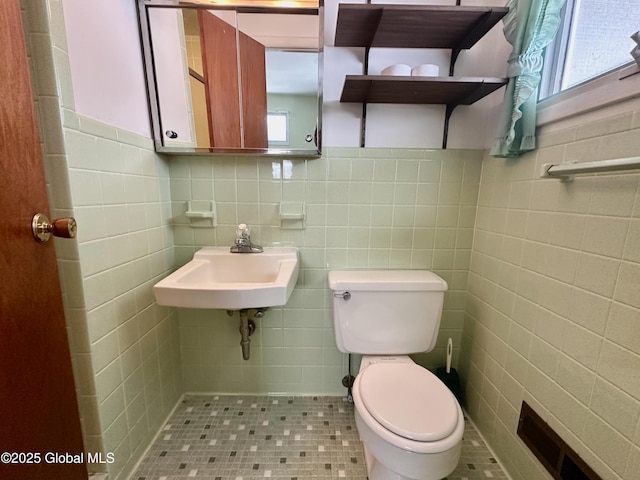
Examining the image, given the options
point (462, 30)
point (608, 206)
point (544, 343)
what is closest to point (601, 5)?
point (462, 30)

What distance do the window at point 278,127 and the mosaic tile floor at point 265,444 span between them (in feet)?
4.62

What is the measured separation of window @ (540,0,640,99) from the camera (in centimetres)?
82

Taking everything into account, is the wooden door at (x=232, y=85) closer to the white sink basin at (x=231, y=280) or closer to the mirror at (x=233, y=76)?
the mirror at (x=233, y=76)

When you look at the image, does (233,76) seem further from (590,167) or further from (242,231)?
(590,167)

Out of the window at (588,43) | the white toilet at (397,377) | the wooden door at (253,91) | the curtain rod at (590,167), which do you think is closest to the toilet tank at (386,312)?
the white toilet at (397,377)

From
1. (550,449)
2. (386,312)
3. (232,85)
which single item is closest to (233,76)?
(232,85)

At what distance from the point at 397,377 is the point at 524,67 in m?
1.24

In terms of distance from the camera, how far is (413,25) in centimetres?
108

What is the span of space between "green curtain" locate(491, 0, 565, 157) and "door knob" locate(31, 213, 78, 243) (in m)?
1.46

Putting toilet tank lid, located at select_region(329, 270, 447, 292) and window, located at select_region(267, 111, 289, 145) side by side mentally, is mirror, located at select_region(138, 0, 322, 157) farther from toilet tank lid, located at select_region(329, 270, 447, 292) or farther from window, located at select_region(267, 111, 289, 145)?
toilet tank lid, located at select_region(329, 270, 447, 292)

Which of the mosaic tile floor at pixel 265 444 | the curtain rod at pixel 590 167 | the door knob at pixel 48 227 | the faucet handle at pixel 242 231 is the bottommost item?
the mosaic tile floor at pixel 265 444

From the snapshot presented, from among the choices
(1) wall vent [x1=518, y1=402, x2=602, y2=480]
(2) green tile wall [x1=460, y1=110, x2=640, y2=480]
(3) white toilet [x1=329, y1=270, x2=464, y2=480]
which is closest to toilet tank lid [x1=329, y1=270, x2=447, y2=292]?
(3) white toilet [x1=329, y1=270, x2=464, y2=480]

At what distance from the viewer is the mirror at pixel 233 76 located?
120 centimetres

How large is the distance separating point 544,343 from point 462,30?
126cm
